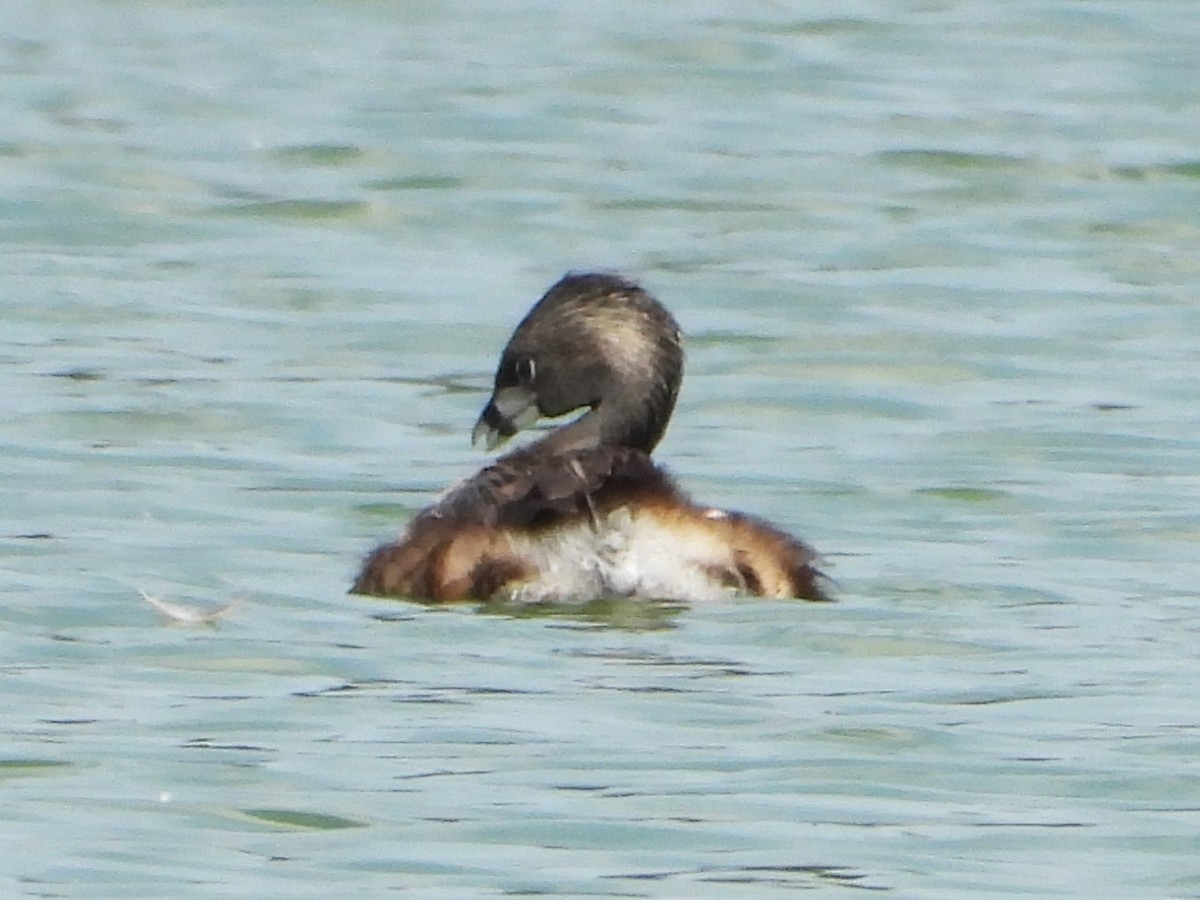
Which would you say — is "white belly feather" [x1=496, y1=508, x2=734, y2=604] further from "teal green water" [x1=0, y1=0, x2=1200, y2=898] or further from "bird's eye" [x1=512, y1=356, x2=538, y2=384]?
"bird's eye" [x1=512, y1=356, x2=538, y2=384]

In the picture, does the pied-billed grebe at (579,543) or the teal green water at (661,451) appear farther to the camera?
the pied-billed grebe at (579,543)

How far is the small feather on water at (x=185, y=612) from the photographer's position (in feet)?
29.6

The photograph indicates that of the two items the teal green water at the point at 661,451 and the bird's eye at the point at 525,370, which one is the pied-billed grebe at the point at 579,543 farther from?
the bird's eye at the point at 525,370

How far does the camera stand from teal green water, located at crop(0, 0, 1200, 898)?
7230mm

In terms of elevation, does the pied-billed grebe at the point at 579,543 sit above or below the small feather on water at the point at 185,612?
above

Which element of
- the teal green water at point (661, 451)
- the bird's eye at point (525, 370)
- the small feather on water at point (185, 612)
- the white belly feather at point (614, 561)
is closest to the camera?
the teal green water at point (661, 451)

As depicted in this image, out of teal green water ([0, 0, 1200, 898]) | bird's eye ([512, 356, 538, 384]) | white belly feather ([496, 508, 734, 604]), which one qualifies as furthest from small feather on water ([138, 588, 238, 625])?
bird's eye ([512, 356, 538, 384])

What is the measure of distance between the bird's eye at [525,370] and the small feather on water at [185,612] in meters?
1.20

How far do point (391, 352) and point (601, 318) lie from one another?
3695 mm

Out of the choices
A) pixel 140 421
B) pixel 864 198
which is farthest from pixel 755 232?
pixel 140 421

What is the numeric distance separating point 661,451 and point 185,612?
10.6 feet

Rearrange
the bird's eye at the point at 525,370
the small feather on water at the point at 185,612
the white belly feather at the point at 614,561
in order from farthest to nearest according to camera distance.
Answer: the bird's eye at the point at 525,370 → the small feather on water at the point at 185,612 → the white belly feather at the point at 614,561

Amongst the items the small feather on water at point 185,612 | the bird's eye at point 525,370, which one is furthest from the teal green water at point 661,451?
the bird's eye at point 525,370

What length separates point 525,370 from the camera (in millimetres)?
10180
